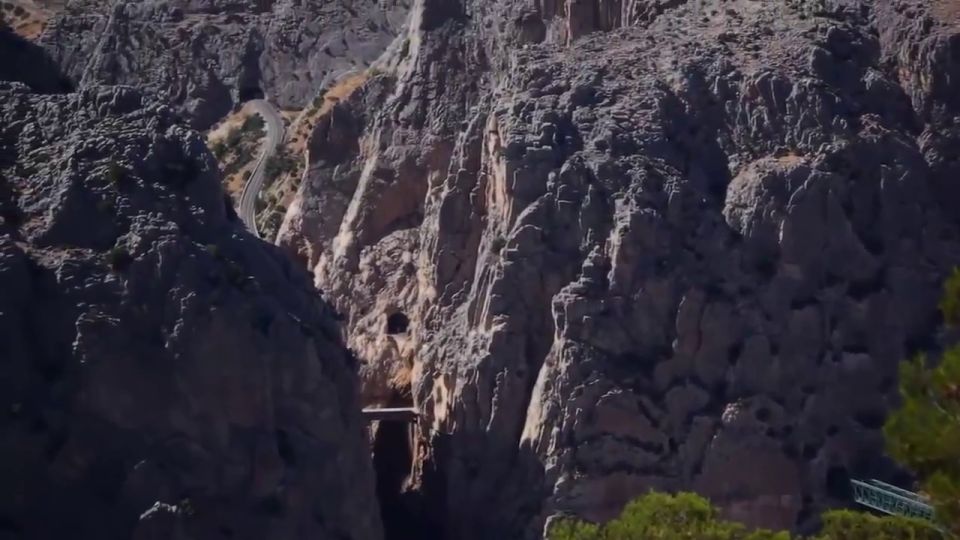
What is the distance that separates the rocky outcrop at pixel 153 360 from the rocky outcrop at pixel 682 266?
6032 mm

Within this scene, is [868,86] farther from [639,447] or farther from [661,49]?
[639,447]

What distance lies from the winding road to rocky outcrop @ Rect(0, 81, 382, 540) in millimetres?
22751

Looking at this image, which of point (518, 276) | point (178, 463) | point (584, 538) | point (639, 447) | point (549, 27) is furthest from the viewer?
point (549, 27)

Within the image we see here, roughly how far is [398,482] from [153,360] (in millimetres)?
15114

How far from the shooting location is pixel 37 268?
5825 centimetres

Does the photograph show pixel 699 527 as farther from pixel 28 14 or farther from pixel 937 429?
pixel 28 14

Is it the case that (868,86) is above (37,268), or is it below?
above

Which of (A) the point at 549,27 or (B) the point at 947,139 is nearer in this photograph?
(B) the point at 947,139

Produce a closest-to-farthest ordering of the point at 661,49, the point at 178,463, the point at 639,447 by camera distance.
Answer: the point at 178,463
the point at 639,447
the point at 661,49

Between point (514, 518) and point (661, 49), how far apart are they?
1868 centimetres

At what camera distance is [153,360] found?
57.8 metres

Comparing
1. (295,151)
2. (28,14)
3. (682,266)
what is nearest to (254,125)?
(295,151)

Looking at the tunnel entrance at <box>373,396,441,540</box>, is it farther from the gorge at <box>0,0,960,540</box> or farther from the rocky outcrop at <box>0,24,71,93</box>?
the rocky outcrop at <box>0,24,71,93</box>

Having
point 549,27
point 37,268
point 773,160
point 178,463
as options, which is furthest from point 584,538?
point 549,27
